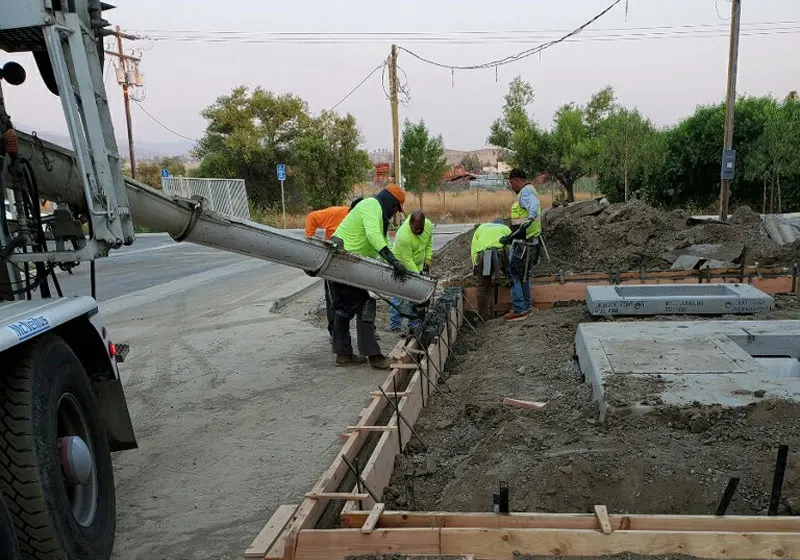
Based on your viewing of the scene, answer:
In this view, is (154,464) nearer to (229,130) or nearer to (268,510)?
(268,510)

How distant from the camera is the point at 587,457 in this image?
3467mm

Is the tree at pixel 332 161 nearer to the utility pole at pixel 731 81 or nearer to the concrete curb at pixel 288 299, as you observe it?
the utility pole at pixel 731 81

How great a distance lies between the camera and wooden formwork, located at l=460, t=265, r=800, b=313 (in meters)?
7.79

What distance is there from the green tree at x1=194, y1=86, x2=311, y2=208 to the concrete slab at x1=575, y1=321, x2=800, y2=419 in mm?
31486

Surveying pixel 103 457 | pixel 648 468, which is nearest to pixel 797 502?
pixel 648 468

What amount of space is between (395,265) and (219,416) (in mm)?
2012

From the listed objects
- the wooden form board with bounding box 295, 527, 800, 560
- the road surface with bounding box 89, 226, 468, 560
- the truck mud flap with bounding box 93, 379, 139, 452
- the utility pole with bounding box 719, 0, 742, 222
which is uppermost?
the utility pole with bounding box 719, 0, 742, 222

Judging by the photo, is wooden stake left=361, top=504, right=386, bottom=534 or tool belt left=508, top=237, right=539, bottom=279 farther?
tool belt left=508, top=237, right=539, bottom=279

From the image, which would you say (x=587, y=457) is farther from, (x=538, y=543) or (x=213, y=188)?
(x=213, y=188)

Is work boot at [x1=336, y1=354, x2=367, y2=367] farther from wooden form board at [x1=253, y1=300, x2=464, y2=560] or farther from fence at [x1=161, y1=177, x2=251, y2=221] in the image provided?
fence at [x1=161, y1=177, x2=251, y2=221]

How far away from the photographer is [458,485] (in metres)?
3.62

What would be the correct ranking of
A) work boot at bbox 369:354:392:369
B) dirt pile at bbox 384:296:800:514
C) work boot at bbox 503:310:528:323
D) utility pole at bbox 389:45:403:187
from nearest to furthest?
dirt pile at bbox 384:296:800:514 < work boot at bbox 369:354:392:369 < work boot at bbox 503:310:528:323 < utility pole at bbox 389:45:403:187

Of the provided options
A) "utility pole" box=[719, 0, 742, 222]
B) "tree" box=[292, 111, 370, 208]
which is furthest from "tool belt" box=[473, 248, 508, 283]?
"tree" box=[292, 111, 370, 208]

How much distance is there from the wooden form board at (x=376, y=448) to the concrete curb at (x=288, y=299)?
164 inches
